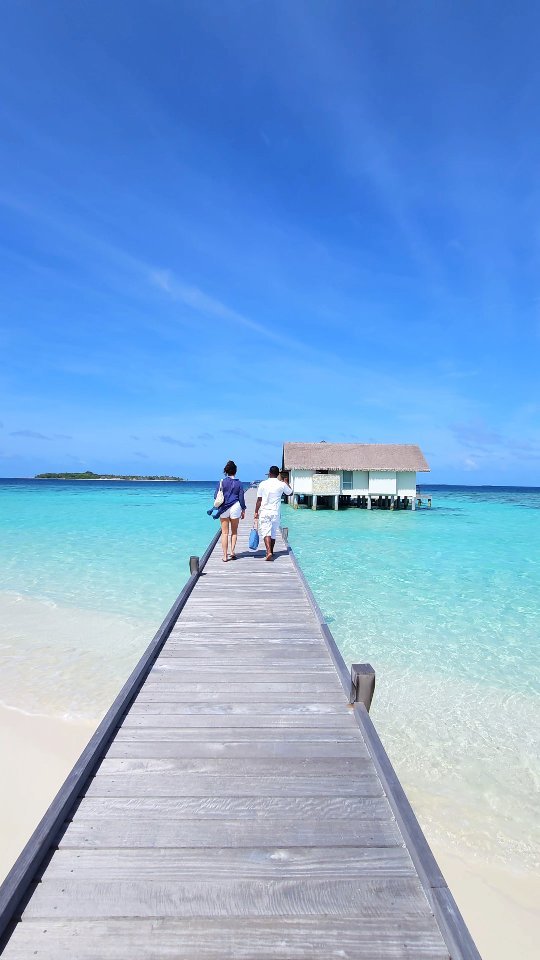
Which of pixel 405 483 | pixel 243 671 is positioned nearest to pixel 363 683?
pixel 243 671

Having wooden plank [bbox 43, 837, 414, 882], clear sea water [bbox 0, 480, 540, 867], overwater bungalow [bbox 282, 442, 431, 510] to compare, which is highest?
overwater bungalow [bbox 282, 442, 431, 510]

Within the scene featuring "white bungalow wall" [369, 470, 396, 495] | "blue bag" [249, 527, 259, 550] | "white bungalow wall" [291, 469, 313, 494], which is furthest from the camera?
"white bungalow wall" [369, 470, 396, 495]

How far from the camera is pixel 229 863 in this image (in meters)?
2.28

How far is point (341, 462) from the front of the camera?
2889 cm

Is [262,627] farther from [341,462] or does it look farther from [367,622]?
[341,462]

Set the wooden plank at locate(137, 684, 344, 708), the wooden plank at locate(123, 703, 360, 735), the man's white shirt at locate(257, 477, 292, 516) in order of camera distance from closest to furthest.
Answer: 1. the wooden plank at locate(123, 703, 360, 735)
2. the wooden plank at locate(137, 684, 344, 708)
3. the man's white shirt at locate(257, 477, 292, 516)

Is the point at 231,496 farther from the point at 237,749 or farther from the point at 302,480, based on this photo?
the point at 302,480

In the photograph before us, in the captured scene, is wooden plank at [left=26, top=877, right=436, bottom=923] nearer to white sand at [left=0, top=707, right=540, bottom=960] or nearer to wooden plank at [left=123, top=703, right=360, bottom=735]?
wooden plank at [left=123, top=703, right=360, bottom=735]

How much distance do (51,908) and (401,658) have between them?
611cm

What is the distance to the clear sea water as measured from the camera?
175 inches

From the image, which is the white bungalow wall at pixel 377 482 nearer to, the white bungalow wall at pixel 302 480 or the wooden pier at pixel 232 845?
the white bungalow wall at pixel 302 480

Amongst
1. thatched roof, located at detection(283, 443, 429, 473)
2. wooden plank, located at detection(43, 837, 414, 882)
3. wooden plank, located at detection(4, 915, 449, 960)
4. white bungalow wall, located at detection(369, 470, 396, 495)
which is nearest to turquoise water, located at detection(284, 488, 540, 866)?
wooden plank, located at detection(43, 837, 414, 882)

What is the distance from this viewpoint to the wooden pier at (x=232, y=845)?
1.95 metres

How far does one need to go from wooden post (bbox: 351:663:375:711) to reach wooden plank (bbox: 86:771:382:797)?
0.73 metres
